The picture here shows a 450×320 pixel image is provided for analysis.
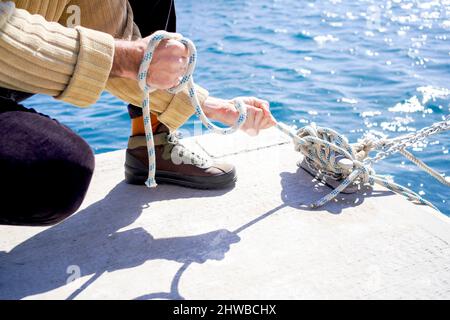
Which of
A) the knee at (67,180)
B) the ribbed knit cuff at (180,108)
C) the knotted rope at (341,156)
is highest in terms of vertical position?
the ribbed knit cuff at (180,108)

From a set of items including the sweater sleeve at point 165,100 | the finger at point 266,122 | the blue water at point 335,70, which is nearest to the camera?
the sweater sleeve at point 165,100

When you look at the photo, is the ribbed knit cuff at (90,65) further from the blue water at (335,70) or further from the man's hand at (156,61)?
the blue water at (335,70)

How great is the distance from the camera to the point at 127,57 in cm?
124

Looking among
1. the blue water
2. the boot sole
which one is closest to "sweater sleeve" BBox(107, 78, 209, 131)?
the boot sole

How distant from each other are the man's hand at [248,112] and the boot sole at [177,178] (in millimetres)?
235

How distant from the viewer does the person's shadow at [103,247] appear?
4.20 feet

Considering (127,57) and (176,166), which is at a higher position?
(127,57)

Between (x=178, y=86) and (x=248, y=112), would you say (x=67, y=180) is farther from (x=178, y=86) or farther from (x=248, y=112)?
(x=248, y=112)

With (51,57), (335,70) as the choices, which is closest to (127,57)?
(51,57)

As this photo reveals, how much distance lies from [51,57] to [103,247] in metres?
0.52

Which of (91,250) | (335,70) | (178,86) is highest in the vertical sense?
(178,86)

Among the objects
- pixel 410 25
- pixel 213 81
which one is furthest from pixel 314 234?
pixel 410 25

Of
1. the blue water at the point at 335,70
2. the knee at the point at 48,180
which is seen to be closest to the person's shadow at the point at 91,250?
the knee at the point at 48,180
